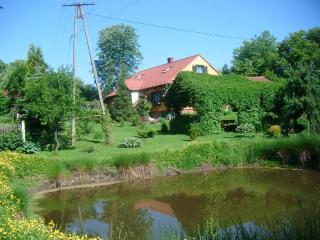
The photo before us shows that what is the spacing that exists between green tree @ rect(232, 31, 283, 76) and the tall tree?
17.0 meters

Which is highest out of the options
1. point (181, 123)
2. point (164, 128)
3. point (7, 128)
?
point (7, 128)

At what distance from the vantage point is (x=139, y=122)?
1497 inches

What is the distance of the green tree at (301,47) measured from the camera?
47.8 m

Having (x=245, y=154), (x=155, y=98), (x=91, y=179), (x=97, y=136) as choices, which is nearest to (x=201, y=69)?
(x=155, y=98)

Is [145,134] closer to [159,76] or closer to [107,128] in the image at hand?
[107,128]

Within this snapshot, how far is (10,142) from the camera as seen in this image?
71.8 feet

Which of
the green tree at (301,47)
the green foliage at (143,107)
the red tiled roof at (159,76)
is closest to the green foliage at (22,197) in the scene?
the green foliage at (143,107)

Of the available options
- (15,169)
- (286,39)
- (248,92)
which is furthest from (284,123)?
(286,39)

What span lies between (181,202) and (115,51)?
54.9 meters

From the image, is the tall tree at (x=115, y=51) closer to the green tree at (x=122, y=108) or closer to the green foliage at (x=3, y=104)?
the green tree at (x=122, y=108)

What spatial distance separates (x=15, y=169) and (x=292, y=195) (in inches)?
416

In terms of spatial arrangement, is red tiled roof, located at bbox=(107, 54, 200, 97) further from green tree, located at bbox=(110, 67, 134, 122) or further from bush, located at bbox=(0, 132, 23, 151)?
bush, located at bbox=(0, 132, 23, 151)

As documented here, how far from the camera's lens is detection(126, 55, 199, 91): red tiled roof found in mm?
45200

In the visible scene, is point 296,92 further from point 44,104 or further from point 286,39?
point 286,39
